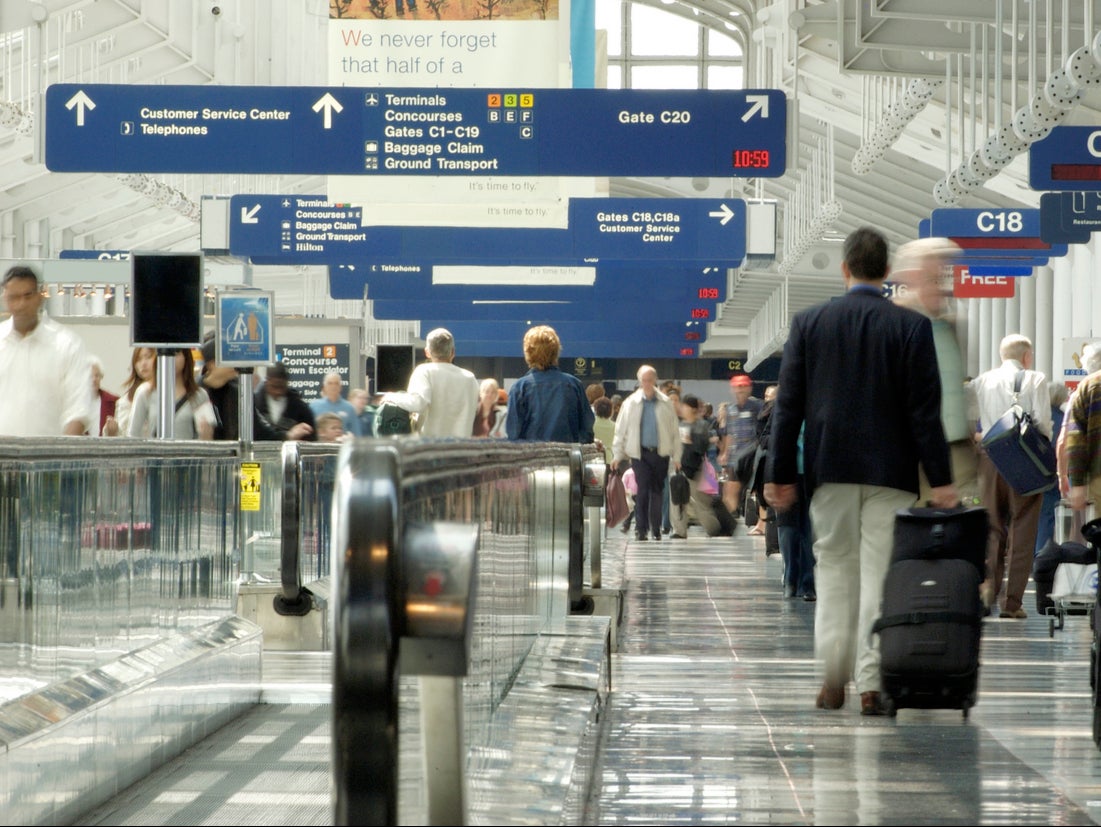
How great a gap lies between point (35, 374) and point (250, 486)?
50.4 inches

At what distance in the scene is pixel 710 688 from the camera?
7266 millimetres

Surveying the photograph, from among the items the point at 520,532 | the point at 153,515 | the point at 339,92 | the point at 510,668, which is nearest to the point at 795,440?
the point at 520,532

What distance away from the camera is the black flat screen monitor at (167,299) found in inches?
384

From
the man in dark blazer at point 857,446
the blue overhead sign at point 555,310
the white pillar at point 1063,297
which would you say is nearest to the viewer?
the man in dark blazer at point 857,446

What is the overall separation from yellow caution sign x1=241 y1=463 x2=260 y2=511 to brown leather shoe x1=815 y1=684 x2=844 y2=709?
11.0ft

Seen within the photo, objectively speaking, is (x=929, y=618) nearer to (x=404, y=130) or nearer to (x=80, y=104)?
(x=404, y=130)

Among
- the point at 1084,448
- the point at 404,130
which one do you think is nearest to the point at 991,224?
the point at 404,130

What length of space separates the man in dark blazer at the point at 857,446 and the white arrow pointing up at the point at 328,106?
9.37 metres

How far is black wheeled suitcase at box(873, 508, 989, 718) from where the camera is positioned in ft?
18.8

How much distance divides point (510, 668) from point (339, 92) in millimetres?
10862

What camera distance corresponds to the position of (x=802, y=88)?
85.4ft

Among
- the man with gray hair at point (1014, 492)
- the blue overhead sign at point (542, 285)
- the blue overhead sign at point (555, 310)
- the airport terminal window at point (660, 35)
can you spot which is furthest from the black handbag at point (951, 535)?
the airport terminal window at point (660, 35)

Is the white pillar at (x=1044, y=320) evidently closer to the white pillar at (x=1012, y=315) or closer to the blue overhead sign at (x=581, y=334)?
the white pillar at (x=1012, y=315)

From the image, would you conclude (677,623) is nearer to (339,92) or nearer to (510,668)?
(510,668)
